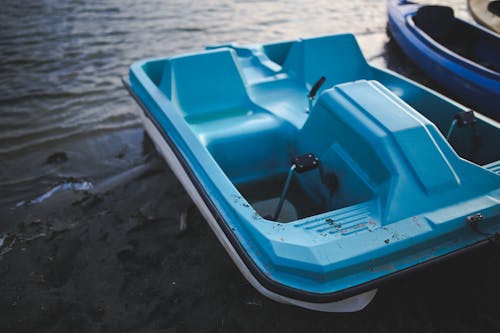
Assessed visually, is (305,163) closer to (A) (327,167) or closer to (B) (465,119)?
(A) (327,167)

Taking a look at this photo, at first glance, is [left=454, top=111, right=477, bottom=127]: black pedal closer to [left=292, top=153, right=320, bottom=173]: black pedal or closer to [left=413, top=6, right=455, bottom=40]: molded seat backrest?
[left=292, top=153, right=320, bottom=173]: black pedal

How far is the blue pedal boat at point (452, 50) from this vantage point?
12.0 feet

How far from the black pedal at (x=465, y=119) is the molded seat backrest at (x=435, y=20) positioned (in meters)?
3.13

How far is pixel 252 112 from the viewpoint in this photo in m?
3.11

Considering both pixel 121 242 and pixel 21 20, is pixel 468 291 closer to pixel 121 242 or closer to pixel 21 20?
Answer: pixel 121 242

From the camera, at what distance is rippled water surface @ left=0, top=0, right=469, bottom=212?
141 inches

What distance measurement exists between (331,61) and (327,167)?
4.91 ft

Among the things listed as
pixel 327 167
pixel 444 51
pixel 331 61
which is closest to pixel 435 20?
pixel 444 51

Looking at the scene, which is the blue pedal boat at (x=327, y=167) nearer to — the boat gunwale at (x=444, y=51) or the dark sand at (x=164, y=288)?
the dark sand at (x=164, y=288)

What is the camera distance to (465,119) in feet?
7.74

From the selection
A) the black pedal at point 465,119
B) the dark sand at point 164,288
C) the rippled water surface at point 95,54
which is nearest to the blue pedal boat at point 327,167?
the black pedal at point 465,119

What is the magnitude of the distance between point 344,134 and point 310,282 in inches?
36.5

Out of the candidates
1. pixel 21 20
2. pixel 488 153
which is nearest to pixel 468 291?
pixel 488 153

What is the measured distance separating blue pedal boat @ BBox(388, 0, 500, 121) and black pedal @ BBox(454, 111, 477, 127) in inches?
58.3
